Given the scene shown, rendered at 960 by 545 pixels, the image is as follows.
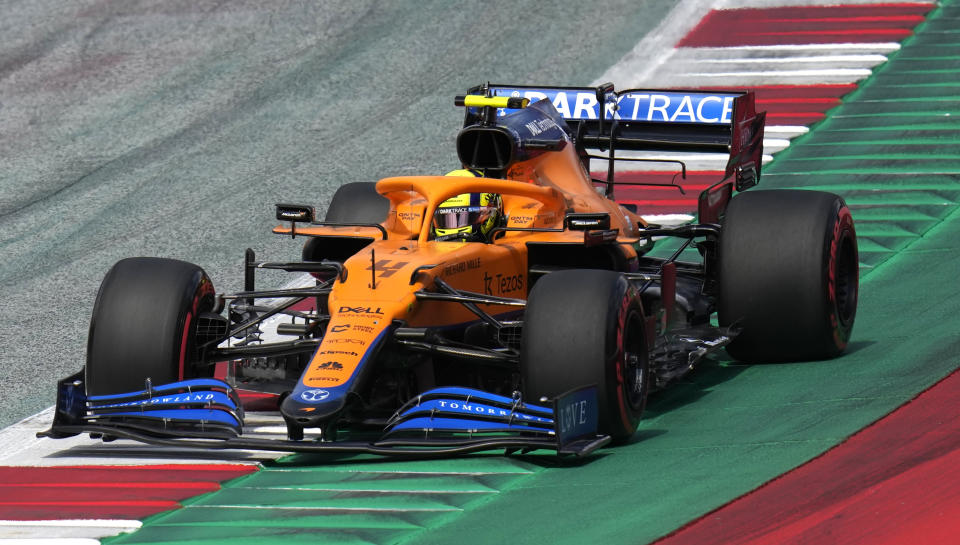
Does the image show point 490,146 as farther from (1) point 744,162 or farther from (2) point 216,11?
(2) point 216,11

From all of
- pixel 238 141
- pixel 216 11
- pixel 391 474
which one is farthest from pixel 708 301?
pixel 216 11

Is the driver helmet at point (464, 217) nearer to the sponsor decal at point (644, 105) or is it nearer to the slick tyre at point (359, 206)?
the slick tyre at point (359, 206)

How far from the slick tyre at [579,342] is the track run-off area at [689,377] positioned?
1.09ft

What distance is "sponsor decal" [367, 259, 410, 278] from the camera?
9234mm

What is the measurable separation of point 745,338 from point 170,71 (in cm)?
1203

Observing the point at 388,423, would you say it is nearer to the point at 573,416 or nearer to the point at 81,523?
the point at 573,416

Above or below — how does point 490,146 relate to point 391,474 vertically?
above

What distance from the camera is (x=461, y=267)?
373 inches

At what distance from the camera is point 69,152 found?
59.8 feet

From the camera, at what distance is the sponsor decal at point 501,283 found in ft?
31.9

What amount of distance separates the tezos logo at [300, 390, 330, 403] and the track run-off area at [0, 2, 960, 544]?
0.41 m

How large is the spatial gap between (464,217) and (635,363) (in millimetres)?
1564

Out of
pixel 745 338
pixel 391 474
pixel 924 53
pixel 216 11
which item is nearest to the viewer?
pixel 391 474

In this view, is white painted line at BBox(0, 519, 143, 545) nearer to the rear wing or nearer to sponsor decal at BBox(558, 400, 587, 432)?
sponsor decal at BBox(558, 400, 587, 432)
